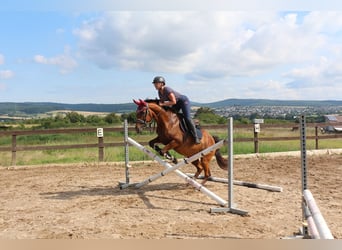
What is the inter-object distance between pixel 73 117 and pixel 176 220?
14917mm

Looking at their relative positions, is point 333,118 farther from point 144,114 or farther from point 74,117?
point 74,117

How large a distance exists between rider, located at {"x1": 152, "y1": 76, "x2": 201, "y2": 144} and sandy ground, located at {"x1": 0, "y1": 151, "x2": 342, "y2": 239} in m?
1.07

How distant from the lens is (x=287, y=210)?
4.12 meters

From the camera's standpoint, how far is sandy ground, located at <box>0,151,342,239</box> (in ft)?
11.1

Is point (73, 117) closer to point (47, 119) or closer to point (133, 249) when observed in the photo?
point (47, 119)

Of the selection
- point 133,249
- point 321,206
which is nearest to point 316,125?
point 321,206

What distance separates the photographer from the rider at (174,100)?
500 cm

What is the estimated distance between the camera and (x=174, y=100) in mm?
5004

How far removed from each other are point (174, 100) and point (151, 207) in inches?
63.1

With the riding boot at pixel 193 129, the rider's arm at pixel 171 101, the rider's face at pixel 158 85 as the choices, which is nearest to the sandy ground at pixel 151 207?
the riding boot at pixel 193 129

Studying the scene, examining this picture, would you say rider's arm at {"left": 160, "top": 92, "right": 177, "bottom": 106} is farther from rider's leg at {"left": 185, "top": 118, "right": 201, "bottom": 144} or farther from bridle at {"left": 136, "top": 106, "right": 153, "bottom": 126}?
rider's leg at {"left": 185, "top": 118, "right": 201, "bottom": 144}

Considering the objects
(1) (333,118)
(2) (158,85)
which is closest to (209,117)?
(1) (333,118)

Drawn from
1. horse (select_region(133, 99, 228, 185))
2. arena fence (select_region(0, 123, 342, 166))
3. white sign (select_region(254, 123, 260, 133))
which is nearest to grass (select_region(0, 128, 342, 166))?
arena fence (select_region(0, 123, 342, 166))

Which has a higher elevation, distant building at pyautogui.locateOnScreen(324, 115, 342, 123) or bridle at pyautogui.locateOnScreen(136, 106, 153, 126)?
bridle at pyautogui.locateOnScreen(136, 106, 153, 126)
